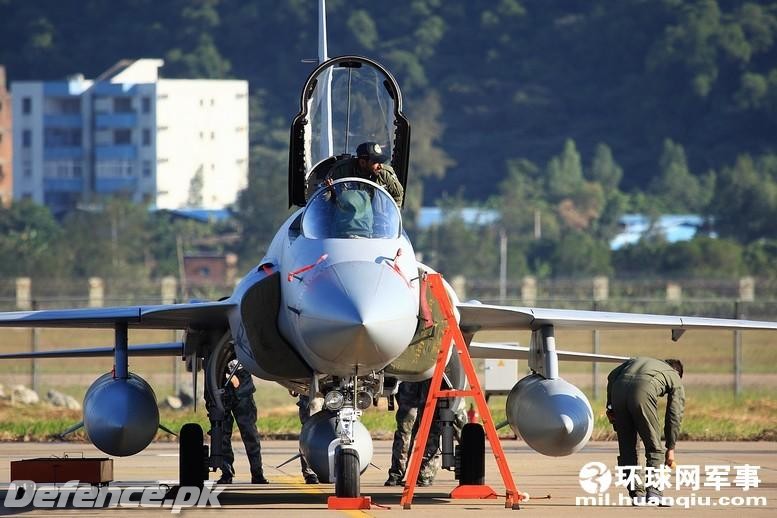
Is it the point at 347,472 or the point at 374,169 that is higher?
the point at 374,169

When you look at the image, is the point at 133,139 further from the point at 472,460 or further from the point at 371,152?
the point at 472,460

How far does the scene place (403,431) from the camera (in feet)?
51.0

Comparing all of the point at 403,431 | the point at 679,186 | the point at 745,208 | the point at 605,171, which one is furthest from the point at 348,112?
the point at 605,171

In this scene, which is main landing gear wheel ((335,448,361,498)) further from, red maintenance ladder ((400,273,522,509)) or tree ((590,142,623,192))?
tree ((590,142,623,192))

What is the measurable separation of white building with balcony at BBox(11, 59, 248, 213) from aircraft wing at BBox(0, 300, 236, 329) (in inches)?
2842

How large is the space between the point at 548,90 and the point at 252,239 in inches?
2201

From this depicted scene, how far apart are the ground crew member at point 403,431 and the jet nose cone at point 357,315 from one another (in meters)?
2.88

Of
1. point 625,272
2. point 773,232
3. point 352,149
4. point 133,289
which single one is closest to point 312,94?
point 352,149

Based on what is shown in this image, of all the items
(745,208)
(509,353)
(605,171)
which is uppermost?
(605,171)

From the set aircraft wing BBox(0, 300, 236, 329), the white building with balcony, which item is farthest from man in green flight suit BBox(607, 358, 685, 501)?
the white building with balcony

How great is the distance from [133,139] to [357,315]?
89665mm

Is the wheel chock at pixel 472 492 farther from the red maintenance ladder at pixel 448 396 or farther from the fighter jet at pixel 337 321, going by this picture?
the fighter jet at pixel 337 321

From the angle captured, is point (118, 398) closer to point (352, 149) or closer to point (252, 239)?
point (352, 149)

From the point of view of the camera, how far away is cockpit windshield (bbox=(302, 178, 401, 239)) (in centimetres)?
1308
